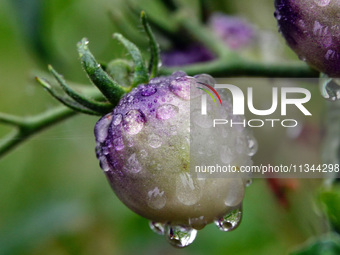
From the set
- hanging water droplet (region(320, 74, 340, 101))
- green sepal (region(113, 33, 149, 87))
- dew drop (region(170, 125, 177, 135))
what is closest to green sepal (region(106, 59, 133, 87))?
green sepal (region(113, 33, 149, 87))

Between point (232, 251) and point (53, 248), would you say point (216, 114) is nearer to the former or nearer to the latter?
point (232, 251)

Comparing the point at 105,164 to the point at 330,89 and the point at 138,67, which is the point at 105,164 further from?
the point at 330,89

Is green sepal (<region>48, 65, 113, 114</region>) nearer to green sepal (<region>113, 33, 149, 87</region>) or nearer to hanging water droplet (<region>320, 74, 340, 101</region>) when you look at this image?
green sepal (<region>113, 33, 149, 87</region>)

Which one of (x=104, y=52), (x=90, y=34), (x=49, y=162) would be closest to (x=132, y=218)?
(x=49, y=162)

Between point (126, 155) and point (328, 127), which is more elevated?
point (126, 155)

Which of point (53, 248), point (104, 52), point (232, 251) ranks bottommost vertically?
point (232, 251)

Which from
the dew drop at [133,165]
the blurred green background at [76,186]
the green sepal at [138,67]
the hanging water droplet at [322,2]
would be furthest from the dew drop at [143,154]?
the blurred green background at [76,186]
